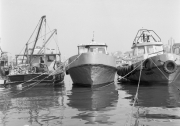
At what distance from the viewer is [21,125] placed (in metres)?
6.09

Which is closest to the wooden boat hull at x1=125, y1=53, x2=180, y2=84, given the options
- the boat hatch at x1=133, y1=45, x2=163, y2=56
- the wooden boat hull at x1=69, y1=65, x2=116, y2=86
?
the wooden boat hull at x1=69, y1=65, x2=116, y2=86

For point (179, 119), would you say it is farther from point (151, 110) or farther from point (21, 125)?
point (21, 125)

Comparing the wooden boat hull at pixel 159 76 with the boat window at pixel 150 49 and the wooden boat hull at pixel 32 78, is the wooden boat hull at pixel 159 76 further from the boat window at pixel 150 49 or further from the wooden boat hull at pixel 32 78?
the wooden boat hull at pixel 32 78

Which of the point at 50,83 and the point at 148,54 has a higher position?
the point at 148,54

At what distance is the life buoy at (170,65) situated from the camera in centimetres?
1466

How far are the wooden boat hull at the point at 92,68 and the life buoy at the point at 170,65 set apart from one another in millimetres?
3877

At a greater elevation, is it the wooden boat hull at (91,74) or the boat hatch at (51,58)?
the boat hatch at (51,58)

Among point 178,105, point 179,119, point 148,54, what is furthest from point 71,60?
point 179,119

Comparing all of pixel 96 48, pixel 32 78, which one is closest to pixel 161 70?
pixel 96 48

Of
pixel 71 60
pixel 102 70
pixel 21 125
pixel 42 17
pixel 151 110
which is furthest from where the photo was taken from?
pixel 42 17

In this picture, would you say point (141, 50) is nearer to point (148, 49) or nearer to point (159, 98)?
point (148, 49)


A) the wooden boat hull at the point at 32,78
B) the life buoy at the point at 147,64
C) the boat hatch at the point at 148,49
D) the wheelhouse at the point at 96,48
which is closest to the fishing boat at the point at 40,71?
the wooden boat hull at the point at 32,78

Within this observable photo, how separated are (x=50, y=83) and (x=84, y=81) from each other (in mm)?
4946

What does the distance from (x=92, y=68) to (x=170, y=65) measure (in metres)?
5.59
